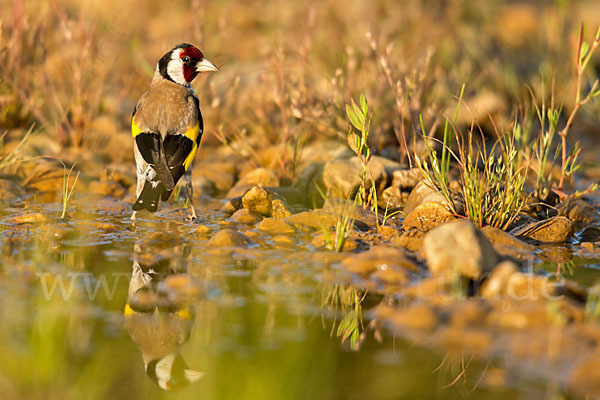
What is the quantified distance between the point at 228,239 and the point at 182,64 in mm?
1984

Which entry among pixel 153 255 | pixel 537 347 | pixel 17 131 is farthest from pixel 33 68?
pixel 537 347

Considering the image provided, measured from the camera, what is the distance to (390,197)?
636 centimetres

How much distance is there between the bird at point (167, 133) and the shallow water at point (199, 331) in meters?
0.66

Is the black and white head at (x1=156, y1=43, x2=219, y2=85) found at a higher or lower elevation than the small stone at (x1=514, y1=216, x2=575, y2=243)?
higher

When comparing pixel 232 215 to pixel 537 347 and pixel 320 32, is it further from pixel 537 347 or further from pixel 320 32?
pixel 320 32

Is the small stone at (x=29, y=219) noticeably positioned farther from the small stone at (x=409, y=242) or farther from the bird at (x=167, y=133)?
the small stone at (x=409, y=242)

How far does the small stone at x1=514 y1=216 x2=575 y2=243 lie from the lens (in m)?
5.43

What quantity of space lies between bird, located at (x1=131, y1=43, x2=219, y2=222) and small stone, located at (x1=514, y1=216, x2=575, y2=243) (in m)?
2.54

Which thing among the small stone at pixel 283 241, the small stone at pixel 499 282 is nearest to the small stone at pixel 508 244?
the small stone at pixel 499 282

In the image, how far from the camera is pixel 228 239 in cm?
517

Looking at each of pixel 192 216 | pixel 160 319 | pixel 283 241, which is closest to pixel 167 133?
pixel 192 216

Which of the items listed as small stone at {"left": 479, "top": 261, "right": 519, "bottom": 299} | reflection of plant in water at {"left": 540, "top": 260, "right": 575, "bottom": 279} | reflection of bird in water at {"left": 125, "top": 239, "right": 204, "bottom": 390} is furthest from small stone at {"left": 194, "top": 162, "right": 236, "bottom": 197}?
small stone at {"left": 479, "top": 261, "right": 519, "bottom": 299}

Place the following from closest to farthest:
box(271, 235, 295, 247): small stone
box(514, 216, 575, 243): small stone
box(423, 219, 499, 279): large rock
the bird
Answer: box(423, 219, 499, 279): large rock → box(271, 235, 295, 247): small stone → box(514, 216, 575, 243): small stone → the bird

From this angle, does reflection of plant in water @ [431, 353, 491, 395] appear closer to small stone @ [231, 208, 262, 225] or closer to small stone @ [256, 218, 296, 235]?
small stone @ [256, 218, 296, 235]
